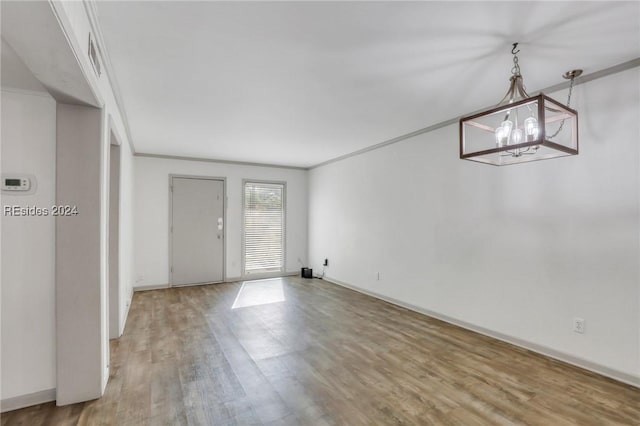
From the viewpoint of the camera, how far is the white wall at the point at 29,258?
6.88 feet

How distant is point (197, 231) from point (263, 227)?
136 centimetres

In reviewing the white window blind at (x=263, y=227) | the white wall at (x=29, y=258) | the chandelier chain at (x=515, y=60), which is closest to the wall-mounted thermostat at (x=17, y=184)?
the white wall at (x=29, y=258)

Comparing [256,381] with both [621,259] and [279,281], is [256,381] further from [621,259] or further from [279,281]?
[279,281]

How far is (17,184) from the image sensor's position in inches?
83.0

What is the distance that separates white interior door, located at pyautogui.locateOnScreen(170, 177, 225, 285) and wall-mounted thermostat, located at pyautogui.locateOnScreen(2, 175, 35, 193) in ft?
12.5

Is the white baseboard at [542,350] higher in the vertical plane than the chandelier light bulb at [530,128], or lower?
lower

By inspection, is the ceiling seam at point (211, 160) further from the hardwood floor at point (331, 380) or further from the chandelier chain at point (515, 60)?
the chandelier chain at point (515, 60)

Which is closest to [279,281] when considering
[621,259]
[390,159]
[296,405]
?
[390,159]

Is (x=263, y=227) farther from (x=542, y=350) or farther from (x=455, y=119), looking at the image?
(x=542, y=350)

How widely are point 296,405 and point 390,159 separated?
3.66 metres

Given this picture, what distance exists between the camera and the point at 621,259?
8.18ft

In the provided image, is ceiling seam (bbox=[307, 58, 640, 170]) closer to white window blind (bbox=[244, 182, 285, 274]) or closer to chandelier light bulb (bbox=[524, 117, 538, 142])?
white window blind (bbox=[244, 182, 285, 274])

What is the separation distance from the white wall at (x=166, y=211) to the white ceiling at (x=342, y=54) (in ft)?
7.10

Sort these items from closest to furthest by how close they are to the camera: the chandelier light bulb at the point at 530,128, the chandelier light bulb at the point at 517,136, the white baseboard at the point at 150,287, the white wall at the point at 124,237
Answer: the chandelier light bulb at the point at 530,128 < the chandelier light bulb at the point at 517,136 < the white wall at the point at 124,237 < the white baseboard at the point at 150,287
